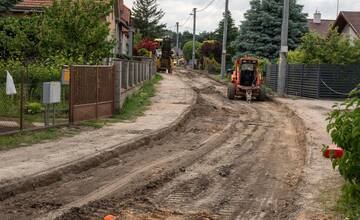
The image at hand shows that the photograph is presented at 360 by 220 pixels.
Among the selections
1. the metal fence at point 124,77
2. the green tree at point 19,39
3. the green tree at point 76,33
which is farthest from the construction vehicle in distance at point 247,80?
the green tree at point 19,39

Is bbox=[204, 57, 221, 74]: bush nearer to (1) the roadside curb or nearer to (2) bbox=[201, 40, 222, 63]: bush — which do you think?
(2) bbox=[201, 40, 222, 63]: bush

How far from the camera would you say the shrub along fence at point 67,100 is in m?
14.4

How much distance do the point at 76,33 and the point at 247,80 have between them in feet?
38.3

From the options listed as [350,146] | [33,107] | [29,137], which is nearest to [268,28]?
[33,107]

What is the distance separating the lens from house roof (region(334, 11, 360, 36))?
4702 centimetres

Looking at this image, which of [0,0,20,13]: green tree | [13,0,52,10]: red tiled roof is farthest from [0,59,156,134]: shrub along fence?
[13,0,52,10]: red tiled roof

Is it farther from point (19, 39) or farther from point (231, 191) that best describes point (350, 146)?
point (19, 39)

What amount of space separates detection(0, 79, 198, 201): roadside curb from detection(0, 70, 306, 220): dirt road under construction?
11 cm

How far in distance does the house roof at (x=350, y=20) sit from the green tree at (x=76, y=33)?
96.4 ft

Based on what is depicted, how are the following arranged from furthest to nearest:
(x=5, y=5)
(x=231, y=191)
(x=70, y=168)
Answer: (x=5, y=5)
(x=70, y=168)
(x=231, y=191)

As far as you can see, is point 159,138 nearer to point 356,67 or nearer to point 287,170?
point 287,170

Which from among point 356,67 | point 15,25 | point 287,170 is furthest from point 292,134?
point 356,67

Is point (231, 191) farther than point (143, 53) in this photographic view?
No

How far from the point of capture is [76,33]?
2083 centimetres
